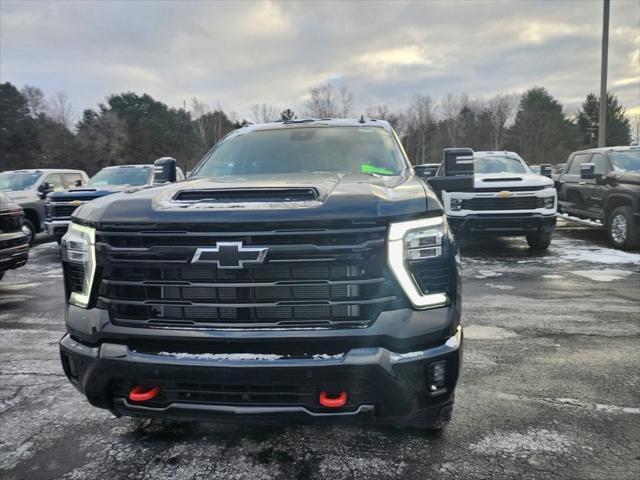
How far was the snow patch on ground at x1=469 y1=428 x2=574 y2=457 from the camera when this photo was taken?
108 inches

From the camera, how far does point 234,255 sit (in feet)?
7.04

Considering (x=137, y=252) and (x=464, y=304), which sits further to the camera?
(x=464, y=304)

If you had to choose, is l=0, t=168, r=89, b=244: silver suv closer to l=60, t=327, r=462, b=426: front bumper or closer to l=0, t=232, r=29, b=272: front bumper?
l=0, t=232, r=29, b=272: front bumper

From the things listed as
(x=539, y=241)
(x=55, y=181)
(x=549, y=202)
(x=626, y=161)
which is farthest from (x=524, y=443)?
(x=55, y=181)

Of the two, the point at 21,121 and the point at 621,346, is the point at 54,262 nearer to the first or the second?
the point at 621,346

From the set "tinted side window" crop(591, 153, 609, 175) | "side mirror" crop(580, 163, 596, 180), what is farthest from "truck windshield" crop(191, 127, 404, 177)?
"tinted side window" crop(591, 153, 609, 175)

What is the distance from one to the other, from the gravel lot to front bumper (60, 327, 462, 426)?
0.53m

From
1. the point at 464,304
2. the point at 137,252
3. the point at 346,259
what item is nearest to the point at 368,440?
the point at 346,259

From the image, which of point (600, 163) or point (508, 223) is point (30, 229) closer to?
point (508, 223)

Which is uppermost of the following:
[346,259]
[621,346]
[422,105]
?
[422,105]

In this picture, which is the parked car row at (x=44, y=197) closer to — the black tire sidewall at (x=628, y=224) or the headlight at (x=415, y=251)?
the headlight at (x=415, y=251)

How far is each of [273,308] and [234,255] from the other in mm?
302

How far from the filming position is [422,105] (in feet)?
236

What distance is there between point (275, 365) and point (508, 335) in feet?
11.1
